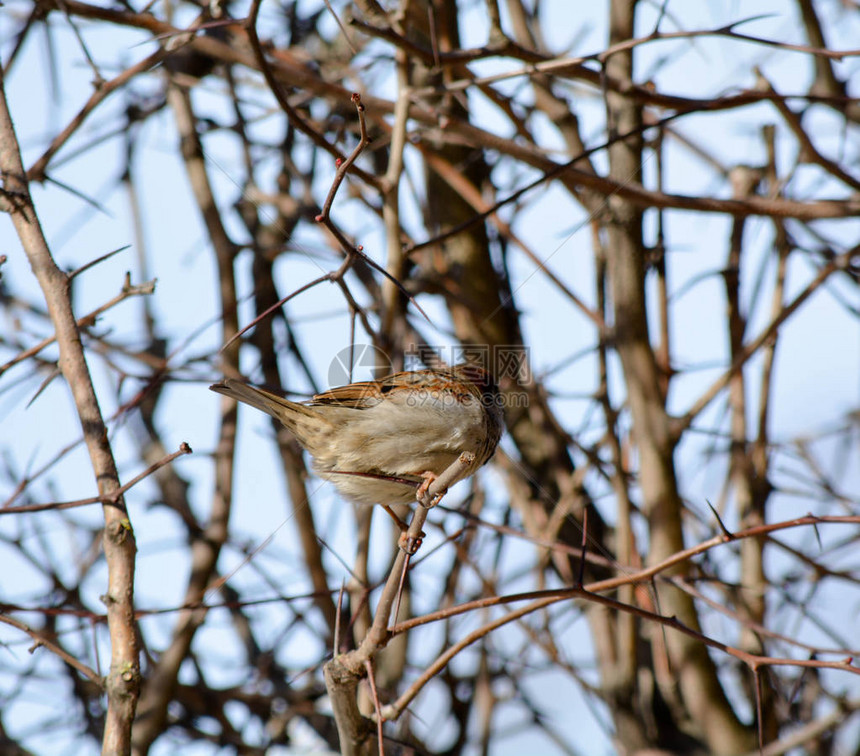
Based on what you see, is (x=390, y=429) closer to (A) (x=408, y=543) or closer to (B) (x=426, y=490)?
(B) (x=426, y=490)

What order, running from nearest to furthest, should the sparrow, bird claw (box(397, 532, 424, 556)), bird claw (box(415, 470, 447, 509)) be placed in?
bird claw (box(397, 532, 424, 556)) → bird claw (box(415, 470, 447, 509)) → the sparrow

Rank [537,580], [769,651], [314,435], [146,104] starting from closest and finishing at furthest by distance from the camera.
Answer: [314,435], [769,651], [537,580], [146,104]

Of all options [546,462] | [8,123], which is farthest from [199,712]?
[8,123]

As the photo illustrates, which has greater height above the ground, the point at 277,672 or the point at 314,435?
the point at 314,435

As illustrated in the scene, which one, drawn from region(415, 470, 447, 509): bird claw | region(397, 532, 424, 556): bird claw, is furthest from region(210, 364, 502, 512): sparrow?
region(397, 532, 424, 556): bird claw

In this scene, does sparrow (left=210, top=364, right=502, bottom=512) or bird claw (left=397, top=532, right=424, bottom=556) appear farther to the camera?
sparrow (left=210, top=364, right=502, bottom=512)

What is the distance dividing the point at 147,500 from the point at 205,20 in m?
1.91

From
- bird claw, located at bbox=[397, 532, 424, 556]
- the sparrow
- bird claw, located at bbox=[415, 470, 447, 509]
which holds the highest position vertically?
the sparrow

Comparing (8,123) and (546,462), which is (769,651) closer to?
(546,462)

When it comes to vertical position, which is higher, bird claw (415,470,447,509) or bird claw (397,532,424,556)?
bird claw (415,470,447,509)

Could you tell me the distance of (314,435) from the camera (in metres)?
2.68

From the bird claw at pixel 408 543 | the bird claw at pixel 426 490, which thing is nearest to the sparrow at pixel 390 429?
the bird claw at pixel 426 490

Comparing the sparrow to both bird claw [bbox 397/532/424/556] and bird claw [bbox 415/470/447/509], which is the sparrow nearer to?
bird claw [bbox 415/470/447/509]

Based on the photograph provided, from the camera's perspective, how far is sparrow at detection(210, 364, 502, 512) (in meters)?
2.56
